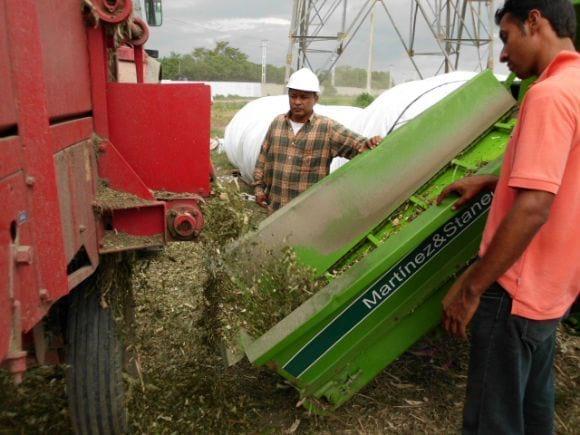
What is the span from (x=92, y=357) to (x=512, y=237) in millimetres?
1804

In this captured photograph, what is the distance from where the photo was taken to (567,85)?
175 centimetres

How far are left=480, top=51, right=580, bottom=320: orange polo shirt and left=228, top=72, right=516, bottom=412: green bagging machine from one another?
2.30 ft

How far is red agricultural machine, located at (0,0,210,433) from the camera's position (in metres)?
1.48

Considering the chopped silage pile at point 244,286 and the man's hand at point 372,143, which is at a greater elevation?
the man's hand at point 372,143

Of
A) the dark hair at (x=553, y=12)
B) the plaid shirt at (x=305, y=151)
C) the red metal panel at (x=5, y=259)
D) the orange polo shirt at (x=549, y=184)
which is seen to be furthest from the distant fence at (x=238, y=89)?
the red metal panel at (x=5, y=259)

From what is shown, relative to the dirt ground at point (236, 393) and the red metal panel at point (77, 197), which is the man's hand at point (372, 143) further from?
the red metal panel at point (77, 197)

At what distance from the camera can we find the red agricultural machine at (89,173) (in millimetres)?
1477

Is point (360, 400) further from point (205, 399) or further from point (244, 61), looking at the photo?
point (244, 61)

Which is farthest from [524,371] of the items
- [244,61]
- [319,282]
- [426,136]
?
[244,61]

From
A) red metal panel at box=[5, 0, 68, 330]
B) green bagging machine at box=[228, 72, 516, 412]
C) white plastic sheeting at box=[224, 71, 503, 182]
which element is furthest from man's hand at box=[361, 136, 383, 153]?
red metal panel at box=[5, 0, 68, 330]

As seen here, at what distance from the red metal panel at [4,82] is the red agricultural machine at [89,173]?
3 centimetres

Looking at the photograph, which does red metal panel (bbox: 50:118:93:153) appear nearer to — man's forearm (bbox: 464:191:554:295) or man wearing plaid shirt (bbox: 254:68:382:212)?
man's forearm (bbox: 464:191:554:295)

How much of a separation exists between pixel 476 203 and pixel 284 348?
1173 millimetres

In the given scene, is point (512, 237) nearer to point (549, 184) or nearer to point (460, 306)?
point (549, 184)
